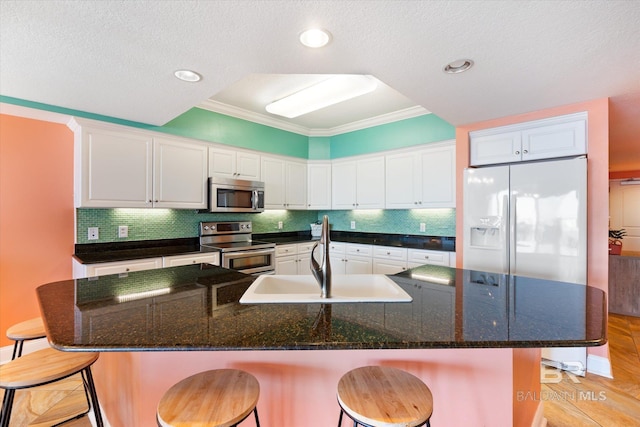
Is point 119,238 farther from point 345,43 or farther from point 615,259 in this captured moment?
point 615,259

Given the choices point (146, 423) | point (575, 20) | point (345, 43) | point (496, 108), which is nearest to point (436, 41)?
point (345, 43)

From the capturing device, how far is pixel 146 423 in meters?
1.17

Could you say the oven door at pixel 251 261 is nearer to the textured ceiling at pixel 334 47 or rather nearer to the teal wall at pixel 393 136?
the textured ceiling at pixel 334 47

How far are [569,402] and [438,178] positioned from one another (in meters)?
2.34

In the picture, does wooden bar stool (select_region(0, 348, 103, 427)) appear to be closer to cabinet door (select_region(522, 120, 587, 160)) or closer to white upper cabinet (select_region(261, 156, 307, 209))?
white upper cabinet (select_region(261, 156, 307, 209))

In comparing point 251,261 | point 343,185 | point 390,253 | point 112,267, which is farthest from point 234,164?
point 390,253

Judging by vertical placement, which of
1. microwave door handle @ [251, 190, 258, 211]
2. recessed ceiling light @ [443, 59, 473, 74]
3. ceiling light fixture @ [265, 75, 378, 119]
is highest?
ceiling light fixture @ [265, 75, 378, 119]

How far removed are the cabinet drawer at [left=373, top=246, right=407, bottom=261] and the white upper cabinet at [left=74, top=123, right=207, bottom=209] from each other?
7.68ft

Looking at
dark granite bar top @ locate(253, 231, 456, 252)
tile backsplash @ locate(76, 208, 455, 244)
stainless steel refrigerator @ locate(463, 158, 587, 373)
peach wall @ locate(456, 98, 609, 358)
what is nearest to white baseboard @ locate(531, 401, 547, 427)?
stainless steel refrigerator @ locate(463, 158, 587, 373)

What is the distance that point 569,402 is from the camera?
206 centimetres

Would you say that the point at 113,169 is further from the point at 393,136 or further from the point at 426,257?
the point at 426,257

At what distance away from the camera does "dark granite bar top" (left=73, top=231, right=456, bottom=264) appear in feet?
9.11

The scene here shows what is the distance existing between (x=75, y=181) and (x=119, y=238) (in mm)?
689

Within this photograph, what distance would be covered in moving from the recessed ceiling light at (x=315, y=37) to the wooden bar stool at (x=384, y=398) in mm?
1664
